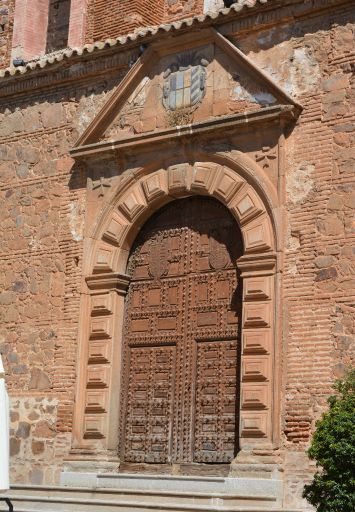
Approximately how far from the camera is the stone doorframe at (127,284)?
11281mm

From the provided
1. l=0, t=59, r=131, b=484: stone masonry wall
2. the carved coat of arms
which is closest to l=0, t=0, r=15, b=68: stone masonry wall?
l=0, t=59, r=131, b=484: stone masonry wall

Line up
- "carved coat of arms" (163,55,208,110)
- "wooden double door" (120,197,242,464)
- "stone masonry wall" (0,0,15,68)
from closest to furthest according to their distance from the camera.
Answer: "wooden double door" (120,197,242,464) → "carved coat of arms" (163,55,208,110) → "stone masonry wall" (0,0,15,68)

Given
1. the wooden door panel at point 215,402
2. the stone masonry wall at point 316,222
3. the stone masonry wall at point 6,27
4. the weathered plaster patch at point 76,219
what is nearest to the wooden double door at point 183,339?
the wooden door panel at point 215,402

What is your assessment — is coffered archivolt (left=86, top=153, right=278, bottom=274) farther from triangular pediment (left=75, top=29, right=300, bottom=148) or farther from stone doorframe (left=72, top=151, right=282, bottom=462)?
triangular pediment (left=75, top=29, right=300, bottom=148)

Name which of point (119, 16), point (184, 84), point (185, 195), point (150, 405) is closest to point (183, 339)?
point (150, 405)

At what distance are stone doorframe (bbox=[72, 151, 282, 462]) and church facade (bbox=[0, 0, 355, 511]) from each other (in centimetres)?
2

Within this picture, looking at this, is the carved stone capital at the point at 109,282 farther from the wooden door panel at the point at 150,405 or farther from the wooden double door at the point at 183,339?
the wooden door panel at the point at 150,405

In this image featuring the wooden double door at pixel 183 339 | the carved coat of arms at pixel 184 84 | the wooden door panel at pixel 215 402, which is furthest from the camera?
the carved coat of arms at pixel 184 84

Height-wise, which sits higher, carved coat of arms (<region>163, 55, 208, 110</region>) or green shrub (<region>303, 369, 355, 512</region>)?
carved coat of arms (<region>163, 55, 208, 110</region>)

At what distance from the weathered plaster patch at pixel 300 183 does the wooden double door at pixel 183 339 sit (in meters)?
0.92

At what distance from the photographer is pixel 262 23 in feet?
40.1

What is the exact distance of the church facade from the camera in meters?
11.2

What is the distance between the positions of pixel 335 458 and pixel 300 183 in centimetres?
340

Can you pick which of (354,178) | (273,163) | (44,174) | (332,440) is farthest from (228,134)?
(332,440)
